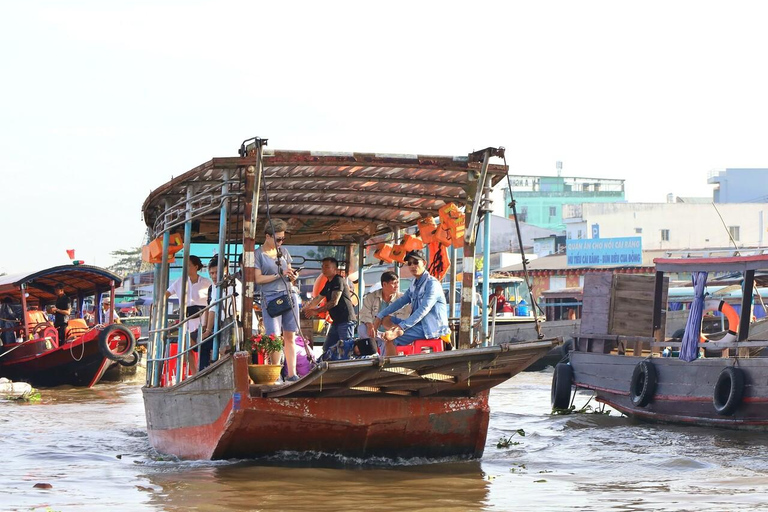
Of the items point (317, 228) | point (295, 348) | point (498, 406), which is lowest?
point (498, 406)

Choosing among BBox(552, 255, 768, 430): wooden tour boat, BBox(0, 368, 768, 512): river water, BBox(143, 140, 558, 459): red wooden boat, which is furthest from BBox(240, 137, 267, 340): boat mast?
BBox(552, 255, 768, 430): wooden tour boat

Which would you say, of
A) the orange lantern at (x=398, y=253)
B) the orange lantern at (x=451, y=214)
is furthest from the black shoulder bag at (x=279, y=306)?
the orange lantern at (x=398, y=253)

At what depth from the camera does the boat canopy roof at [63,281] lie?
66.4ft

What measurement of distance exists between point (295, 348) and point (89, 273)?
12.3 meters

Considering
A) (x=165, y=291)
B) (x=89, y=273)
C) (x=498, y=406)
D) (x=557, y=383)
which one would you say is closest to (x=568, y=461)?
(x=165, y=291)

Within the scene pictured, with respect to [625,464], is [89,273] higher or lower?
higher

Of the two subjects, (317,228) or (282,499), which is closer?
(282,499)

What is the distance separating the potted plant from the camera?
833 centimetres

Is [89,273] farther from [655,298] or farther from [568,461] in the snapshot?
[568,461]

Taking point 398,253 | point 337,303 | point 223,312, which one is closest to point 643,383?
point 398,253

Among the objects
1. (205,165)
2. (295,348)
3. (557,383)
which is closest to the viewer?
(205,165)

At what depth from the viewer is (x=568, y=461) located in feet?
34.4

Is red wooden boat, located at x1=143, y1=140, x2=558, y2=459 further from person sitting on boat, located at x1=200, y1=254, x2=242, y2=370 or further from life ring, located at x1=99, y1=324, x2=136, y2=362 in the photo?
life ring, located at x1=99, y1=324, x2=136, y2=362

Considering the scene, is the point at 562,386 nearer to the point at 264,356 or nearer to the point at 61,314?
the point at 264,356
